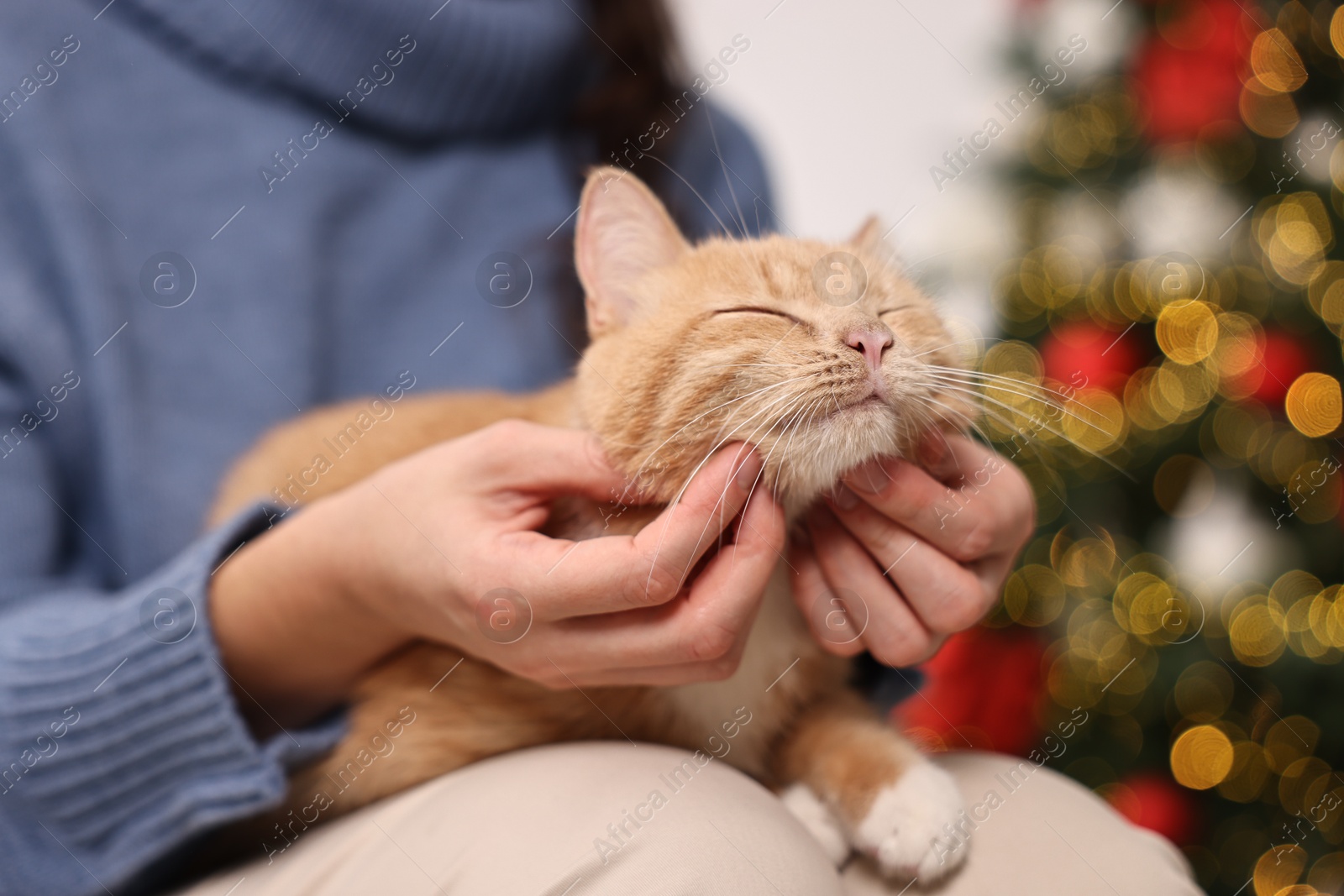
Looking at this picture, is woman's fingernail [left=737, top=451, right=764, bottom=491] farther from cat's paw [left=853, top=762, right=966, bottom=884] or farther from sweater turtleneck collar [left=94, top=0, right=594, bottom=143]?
sweater turtleneck collar [left=94, top=0, right=594, bottom=143]

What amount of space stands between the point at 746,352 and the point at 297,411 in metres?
0.94

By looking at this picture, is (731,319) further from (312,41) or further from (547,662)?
(312,41)

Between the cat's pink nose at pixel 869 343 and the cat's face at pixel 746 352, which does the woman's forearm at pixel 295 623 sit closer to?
the cat's face at pixel 746 352

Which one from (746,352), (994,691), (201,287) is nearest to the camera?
(746,352)

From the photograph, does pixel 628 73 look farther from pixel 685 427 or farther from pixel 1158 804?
pixel 1158 804

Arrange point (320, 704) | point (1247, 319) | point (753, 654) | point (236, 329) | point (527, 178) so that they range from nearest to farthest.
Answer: point (753, 654) < point (320, 704) < point (236, 329) < point (527, 178) < point (1247, 319)

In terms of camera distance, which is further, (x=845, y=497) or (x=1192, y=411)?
(x=1192, y=411)

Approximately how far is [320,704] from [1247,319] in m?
2.03

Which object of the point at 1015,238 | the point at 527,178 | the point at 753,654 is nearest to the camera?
the point at 753,654

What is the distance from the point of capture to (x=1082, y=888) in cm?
89

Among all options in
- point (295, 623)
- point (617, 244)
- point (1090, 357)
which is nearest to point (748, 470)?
point (617, 244)

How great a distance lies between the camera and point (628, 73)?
183 centimetres

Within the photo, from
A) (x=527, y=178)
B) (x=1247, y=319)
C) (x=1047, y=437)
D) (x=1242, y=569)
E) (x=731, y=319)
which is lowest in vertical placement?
(x=1242, y=569)

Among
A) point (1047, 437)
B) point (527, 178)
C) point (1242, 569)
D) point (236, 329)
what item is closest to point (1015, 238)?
point (1047, 437)
